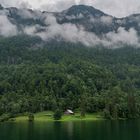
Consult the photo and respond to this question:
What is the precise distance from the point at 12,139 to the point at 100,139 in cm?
2631

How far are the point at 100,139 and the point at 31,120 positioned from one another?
105m

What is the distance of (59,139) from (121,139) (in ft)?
59.8

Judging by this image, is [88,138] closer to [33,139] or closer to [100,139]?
[100,139]

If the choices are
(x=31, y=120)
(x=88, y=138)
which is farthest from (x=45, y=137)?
(x=31, y=120)

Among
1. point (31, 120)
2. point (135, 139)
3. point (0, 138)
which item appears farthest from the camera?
point (31, 120)

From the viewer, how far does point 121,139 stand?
9544 cm

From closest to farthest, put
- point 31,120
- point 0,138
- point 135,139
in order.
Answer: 1. point 135,139
2. point 0,138
3. point 31,120

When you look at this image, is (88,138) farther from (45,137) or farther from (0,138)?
(0,138)

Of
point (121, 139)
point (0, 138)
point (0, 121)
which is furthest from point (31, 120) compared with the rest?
point (121, 139)

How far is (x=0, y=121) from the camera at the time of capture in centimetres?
19912

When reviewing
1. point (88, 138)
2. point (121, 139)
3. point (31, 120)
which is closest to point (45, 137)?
point (88, 138)

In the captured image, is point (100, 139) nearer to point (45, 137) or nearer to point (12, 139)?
point (45, 137)

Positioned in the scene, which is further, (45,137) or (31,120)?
(31,120)

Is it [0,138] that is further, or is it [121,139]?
[0,138]
